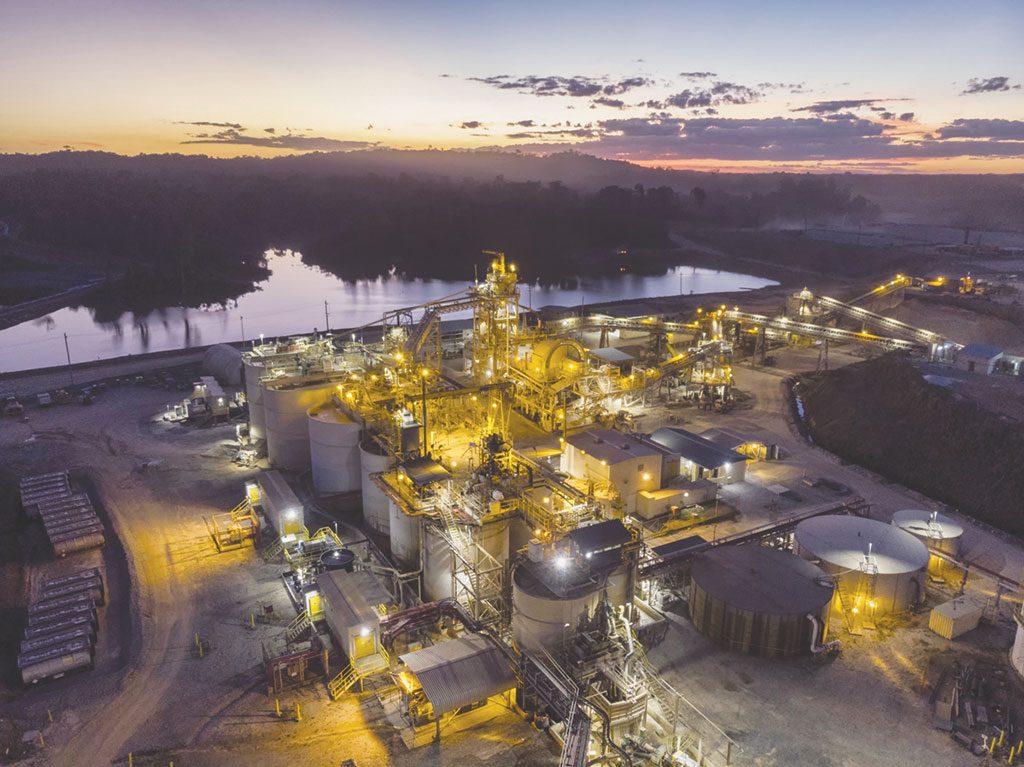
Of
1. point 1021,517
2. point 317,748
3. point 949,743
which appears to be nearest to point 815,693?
point 949,743

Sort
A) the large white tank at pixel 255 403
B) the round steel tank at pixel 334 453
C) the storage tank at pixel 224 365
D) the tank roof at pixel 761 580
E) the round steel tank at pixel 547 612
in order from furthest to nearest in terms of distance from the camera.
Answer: the storage tank at pixel 224 365
the large white tank at pixel 255 403
the round steel tank at pixel 334 453
the tank roof at pixel 761 580
the round steel tank at pixel 547 612

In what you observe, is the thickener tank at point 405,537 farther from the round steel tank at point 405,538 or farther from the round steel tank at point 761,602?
the round steel tank at point 761,602

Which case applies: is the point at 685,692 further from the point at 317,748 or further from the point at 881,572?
the point at 317,748

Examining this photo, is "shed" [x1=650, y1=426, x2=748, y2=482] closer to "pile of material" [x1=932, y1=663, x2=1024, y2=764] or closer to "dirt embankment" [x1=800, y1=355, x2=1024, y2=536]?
"dirt embankment" [x1=800, y1=355, x2=1024, y2=536]

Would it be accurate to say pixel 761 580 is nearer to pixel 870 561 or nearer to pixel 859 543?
pixel 870 561

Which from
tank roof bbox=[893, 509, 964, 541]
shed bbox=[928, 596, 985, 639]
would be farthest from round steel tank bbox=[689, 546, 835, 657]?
tank roof bbox=[893, 509, 964, 541]

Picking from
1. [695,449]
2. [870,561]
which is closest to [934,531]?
[870,561]

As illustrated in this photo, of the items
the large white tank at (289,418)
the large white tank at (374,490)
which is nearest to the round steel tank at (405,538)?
the large white tank at (374,490)
